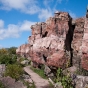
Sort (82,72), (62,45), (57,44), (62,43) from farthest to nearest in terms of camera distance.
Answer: (57,44) → (62,43) → (62,45) → (82,72)

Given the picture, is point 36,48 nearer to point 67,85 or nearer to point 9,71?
point 9,71

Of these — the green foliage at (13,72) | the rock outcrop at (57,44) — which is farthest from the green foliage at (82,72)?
the green foliage at (13,72)

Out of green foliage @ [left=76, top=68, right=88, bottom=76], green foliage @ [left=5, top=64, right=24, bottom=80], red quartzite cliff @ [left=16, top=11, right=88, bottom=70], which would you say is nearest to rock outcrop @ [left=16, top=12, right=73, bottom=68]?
red quartzite cliff @ [left=16, top=11, right=88, bottom=70]

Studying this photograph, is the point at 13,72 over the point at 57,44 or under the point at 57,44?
under

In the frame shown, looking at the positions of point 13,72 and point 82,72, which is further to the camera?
point 13,72

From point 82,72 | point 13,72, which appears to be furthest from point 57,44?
point 13,72

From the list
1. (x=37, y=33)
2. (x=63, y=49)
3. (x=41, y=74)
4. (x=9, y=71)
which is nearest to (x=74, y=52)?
(x=63, y=49)

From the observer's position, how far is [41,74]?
26.2 meters

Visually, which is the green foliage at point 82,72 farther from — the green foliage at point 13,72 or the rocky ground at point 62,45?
the green foliage at point 13,72

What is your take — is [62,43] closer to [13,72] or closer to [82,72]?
[82,72]

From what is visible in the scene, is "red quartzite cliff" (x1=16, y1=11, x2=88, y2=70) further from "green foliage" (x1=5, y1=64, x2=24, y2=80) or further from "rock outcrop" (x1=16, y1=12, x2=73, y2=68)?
"green foliage" (x1=5, y1=64, x2=24, y2=80)

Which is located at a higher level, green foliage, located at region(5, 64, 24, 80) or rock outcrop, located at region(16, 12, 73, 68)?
rock outcrop, located at region(16, 12, 73, 68)

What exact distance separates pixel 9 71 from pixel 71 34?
28.5ft

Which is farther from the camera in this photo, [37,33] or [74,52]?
[37,33]
